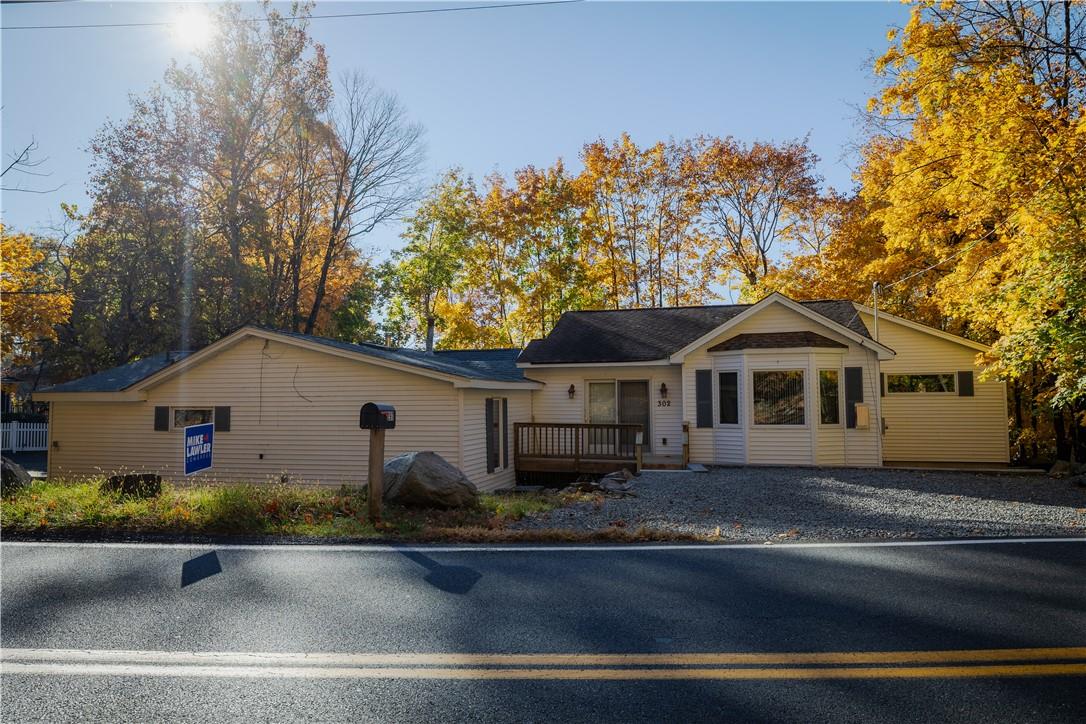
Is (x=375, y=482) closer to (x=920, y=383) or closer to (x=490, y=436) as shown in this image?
(x=490, y=436)

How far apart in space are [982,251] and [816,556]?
12.6 meters

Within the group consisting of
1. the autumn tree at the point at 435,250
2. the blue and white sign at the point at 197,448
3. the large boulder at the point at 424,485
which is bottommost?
the large boulder at the point at 424,485

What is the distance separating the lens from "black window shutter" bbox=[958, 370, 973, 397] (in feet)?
58.7

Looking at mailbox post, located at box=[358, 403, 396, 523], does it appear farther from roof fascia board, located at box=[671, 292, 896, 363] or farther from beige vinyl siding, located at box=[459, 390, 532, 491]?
roof fascia board, located at box=[671, 292, 896, 363]

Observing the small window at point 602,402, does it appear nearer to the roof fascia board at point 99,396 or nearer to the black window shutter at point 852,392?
the black window shutter at point 852,392

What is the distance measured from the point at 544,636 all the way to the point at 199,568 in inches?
140

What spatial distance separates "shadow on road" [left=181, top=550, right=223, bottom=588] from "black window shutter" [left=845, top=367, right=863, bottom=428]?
14233mm

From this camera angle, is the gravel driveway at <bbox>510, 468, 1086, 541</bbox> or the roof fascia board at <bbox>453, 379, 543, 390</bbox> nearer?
the gravel driveway at <bbox>510, 468, 1086, 541</bbox>

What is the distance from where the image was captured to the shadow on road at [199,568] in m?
5.52

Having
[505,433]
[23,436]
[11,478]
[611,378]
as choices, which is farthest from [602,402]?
[23,436]

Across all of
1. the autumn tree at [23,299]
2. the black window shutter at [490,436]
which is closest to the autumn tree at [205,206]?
the autumn tree at [23,299]

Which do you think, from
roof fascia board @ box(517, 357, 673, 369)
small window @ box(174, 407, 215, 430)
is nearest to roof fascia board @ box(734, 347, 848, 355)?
roof fascia board @ box(517, 357, 673, 369)

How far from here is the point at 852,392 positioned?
51.4 feet

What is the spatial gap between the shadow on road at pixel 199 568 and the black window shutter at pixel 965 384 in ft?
62.2
